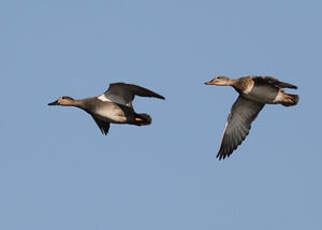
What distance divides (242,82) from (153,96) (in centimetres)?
243

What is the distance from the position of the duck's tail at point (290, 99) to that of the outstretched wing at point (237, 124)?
3.61ft

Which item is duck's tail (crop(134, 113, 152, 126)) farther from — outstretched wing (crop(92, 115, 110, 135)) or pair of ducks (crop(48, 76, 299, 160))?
outstretched wing (crop(92, 115, 110, 135))

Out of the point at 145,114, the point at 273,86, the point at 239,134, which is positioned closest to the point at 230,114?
the point at 239,134

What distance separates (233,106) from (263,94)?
1292mm

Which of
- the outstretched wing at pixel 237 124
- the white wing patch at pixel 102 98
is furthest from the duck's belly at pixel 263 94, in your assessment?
the white wing patch at pixel 102 98

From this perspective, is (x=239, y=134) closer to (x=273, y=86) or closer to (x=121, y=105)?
(x=273, y=86)

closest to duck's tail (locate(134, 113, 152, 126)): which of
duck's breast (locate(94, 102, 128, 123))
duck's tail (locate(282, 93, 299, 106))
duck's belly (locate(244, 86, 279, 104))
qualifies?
duck's breast (locate(94, 102, 128, 123))

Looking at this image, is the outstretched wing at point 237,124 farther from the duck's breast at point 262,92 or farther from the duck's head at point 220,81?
the duck's breast at point 262,92

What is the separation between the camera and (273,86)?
1598cm

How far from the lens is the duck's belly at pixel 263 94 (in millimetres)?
15961

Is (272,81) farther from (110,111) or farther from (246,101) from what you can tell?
(110,111)

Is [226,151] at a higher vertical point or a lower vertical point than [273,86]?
lower

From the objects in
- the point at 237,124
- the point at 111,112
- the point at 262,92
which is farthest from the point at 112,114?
the point at 237,124

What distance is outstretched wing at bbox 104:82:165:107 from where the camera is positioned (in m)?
14.8
